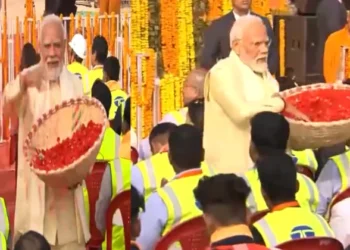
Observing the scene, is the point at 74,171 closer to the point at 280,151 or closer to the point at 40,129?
the point at 40,129

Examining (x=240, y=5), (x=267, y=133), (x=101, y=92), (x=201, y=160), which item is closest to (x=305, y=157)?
(x=267, y=133)

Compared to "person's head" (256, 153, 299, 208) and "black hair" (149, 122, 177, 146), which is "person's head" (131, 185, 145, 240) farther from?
"person's head" (256, 153, 299, 208)

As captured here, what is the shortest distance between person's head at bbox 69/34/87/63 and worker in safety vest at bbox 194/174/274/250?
358mm

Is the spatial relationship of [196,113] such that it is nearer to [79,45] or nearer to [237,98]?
[237,98]

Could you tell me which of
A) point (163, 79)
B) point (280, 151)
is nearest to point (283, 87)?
point (280, 151)

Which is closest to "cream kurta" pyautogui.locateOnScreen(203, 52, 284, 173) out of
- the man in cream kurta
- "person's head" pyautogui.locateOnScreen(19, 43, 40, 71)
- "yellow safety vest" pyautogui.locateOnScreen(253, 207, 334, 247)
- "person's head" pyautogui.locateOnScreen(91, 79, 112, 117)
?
the man in cream kurta

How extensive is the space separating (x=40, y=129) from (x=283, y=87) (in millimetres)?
483

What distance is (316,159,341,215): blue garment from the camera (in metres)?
1.70

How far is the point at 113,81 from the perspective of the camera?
172 cm

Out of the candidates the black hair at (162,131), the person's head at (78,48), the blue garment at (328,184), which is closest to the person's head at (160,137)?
the black hair at (162,131)

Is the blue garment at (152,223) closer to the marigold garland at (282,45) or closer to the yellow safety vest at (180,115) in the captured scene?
the yellow safety vest at (180,115)

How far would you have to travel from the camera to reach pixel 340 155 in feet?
5.54

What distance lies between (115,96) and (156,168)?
0.17 m

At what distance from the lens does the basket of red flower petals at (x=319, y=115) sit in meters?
1.64
